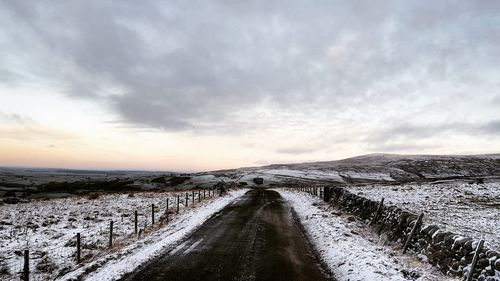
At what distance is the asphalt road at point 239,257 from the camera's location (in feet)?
32.4

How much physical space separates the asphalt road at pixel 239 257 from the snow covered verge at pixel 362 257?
0.62 m

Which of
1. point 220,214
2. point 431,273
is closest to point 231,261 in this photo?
point 431,273

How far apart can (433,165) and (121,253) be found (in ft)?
591

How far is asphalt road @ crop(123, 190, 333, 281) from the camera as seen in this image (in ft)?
32.4

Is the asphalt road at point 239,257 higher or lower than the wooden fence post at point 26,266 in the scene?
lower

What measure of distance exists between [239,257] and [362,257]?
14.5 ft

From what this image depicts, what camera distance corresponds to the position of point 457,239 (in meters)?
10.6

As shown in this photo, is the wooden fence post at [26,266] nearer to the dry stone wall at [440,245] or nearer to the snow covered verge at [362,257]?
the snow covered verge at [362,257]

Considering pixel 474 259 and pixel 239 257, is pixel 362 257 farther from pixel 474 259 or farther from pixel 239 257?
pixel 239 257

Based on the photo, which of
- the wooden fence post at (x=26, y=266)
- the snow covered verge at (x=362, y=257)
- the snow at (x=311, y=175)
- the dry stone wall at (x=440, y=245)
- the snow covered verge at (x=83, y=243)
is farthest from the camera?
the snow at (x=311, y=175)

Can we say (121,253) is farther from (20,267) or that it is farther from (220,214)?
(220,214)

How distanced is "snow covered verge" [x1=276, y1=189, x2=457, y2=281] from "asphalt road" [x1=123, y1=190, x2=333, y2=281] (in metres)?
0.62

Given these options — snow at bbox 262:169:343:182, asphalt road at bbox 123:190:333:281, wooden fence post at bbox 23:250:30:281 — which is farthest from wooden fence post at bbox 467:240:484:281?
snow at bbox 262:169:343:182

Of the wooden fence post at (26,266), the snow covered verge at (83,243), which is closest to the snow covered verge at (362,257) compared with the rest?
the snow covered verge at (83,243)
